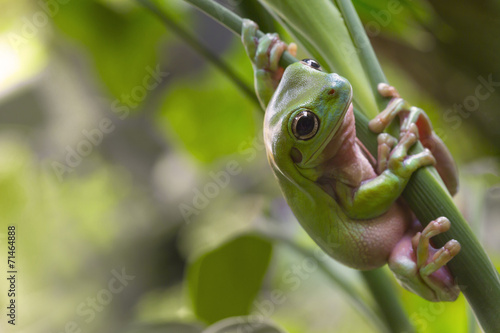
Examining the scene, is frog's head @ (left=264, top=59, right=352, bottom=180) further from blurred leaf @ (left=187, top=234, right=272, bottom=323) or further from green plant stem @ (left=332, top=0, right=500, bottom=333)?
blurred leaf @ (left=187, top=234, right=272, bottom=323)

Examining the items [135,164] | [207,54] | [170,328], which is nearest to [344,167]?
[207,54]

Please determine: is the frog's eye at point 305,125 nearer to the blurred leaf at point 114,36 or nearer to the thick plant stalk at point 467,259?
the thick plant stalk at point 467,259

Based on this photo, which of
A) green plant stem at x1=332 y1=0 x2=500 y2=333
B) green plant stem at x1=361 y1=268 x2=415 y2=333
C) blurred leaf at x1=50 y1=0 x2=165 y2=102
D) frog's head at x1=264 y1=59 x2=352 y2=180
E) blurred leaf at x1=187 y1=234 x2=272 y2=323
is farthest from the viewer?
blurred leaf at x1=50 y1=0 x2=165 y2=102

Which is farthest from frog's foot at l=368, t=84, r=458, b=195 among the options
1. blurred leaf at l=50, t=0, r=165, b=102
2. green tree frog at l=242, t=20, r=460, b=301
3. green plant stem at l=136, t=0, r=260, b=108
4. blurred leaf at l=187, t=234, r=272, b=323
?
blurred leaf at l=50, t=0, r=165, b=102

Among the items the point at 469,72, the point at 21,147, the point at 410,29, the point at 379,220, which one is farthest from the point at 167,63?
the point at 379,220

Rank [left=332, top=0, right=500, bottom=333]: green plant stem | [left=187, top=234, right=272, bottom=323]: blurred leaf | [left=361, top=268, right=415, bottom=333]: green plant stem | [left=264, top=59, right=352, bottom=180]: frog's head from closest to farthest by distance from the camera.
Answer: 1. [left=332, top=0, right=500, bottom=333]: green plant stem
2. [left=264, top=59, right=352, bottom=180]: frog's head
3. [left=361, top=268, right=415, bottom=333]: green plant stem
4. [left=187, top=234, right=272, bottom=323]: blurred leaf

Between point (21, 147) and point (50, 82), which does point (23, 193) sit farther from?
point (50, 82)

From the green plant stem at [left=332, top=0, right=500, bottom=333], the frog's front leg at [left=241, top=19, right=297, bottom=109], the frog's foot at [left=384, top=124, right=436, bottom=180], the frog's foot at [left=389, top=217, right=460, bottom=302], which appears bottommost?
the frog's foot at [left=389, top=217, right=460, bottom=302]

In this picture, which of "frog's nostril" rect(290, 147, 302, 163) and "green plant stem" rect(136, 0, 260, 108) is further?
"green plant stem" rect(136, 0, 260, 108)
